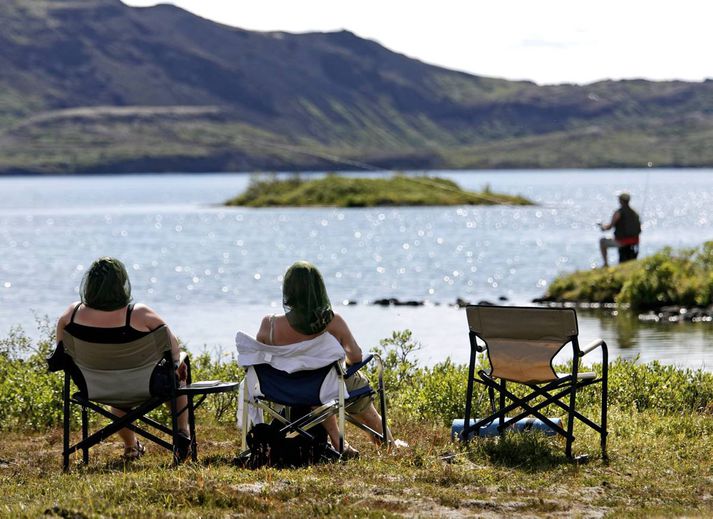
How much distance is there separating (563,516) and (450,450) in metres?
1.96

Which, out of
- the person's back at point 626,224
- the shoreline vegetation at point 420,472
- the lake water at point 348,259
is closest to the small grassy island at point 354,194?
the lake water at point 348,259

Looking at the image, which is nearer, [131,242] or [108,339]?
[108,339]

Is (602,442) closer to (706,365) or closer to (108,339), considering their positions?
(108,339)

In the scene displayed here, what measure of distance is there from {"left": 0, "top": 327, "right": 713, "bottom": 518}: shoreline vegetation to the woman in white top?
371 mm

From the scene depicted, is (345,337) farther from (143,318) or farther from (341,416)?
(143,318)

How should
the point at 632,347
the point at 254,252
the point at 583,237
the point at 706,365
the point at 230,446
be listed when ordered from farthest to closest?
the point at 583,237 < the point at 254,252 < the point at 632,347 < the point at 706,365 < the point at 230,446

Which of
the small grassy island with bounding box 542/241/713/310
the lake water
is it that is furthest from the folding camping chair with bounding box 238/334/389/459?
the small grassy island with bounding box 542/241/713/310

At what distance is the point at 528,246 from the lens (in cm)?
5522

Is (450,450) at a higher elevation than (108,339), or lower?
→ lower

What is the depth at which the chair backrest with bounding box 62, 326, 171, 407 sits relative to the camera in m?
8.59

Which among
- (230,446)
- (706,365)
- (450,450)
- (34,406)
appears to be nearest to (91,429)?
(34,406)

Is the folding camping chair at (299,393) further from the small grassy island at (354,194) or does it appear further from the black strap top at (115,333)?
the small grassy island at (354,194)

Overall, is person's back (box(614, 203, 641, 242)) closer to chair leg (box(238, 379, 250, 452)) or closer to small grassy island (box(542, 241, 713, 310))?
small grassy island (box(542, 241, 713, 310))

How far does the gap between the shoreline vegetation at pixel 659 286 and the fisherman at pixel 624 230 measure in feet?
1.56
